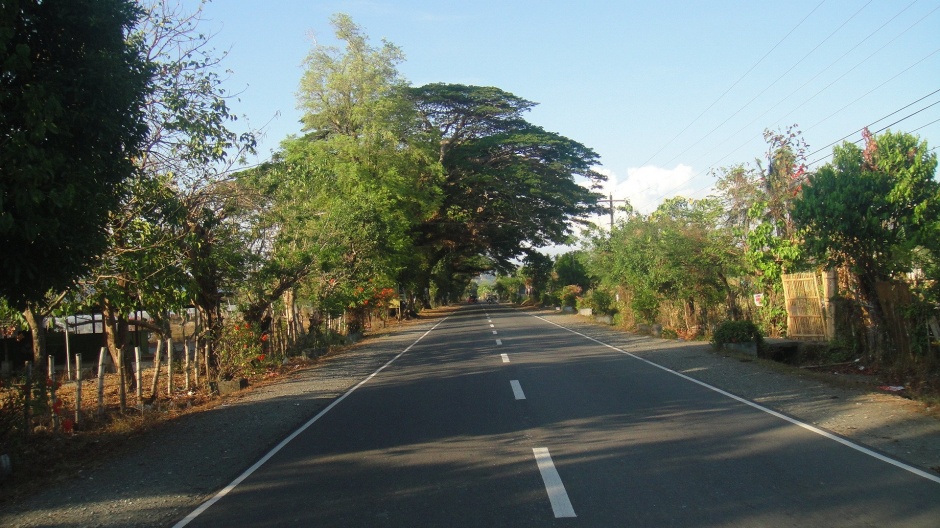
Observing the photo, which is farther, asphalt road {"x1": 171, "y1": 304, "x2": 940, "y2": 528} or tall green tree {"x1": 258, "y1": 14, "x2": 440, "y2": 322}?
tall green tree {"x1": 258, "y1": 14, "x2": 440, "y2": 322}

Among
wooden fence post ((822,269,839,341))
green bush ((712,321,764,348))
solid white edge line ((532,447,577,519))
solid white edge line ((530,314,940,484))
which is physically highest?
wooden fence post ((822,269,839,341))

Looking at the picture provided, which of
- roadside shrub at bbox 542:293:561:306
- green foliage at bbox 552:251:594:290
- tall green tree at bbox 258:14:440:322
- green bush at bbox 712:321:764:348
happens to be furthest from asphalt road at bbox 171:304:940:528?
green foliage at bbox 552:251:594:290

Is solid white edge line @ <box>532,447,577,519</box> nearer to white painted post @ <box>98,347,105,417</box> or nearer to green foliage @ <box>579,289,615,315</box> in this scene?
white painted post @ <box>98,347,105,417</box>

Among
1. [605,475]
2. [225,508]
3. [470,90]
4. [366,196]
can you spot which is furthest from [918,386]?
[470,90]

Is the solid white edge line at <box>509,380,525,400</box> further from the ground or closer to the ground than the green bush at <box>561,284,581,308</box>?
closer to the ground

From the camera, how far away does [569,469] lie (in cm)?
725

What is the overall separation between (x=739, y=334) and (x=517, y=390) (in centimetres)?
865

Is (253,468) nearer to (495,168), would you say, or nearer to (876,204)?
(876,204)

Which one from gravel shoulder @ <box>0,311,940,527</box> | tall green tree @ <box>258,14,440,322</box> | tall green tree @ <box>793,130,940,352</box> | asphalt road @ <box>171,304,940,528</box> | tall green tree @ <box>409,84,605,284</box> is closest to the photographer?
asphalt road @ <box>171,304,940,528</box>

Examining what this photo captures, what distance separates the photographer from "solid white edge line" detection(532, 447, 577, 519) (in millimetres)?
5881

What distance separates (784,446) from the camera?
26.3 feet

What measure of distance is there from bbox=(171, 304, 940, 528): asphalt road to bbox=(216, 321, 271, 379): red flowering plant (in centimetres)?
543

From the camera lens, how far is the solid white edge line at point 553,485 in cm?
588

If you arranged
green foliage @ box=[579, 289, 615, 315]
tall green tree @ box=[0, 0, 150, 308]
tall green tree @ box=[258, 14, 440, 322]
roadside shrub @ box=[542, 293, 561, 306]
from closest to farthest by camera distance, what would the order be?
tall green tree @ box=[0, 0, 150, 308]
tall green tree @ box=[258, 14, 440, 322]
green foliage @ box=[579, 289, 615, 315]
roadside shrub @ box=[542, 293, 561, 306]
